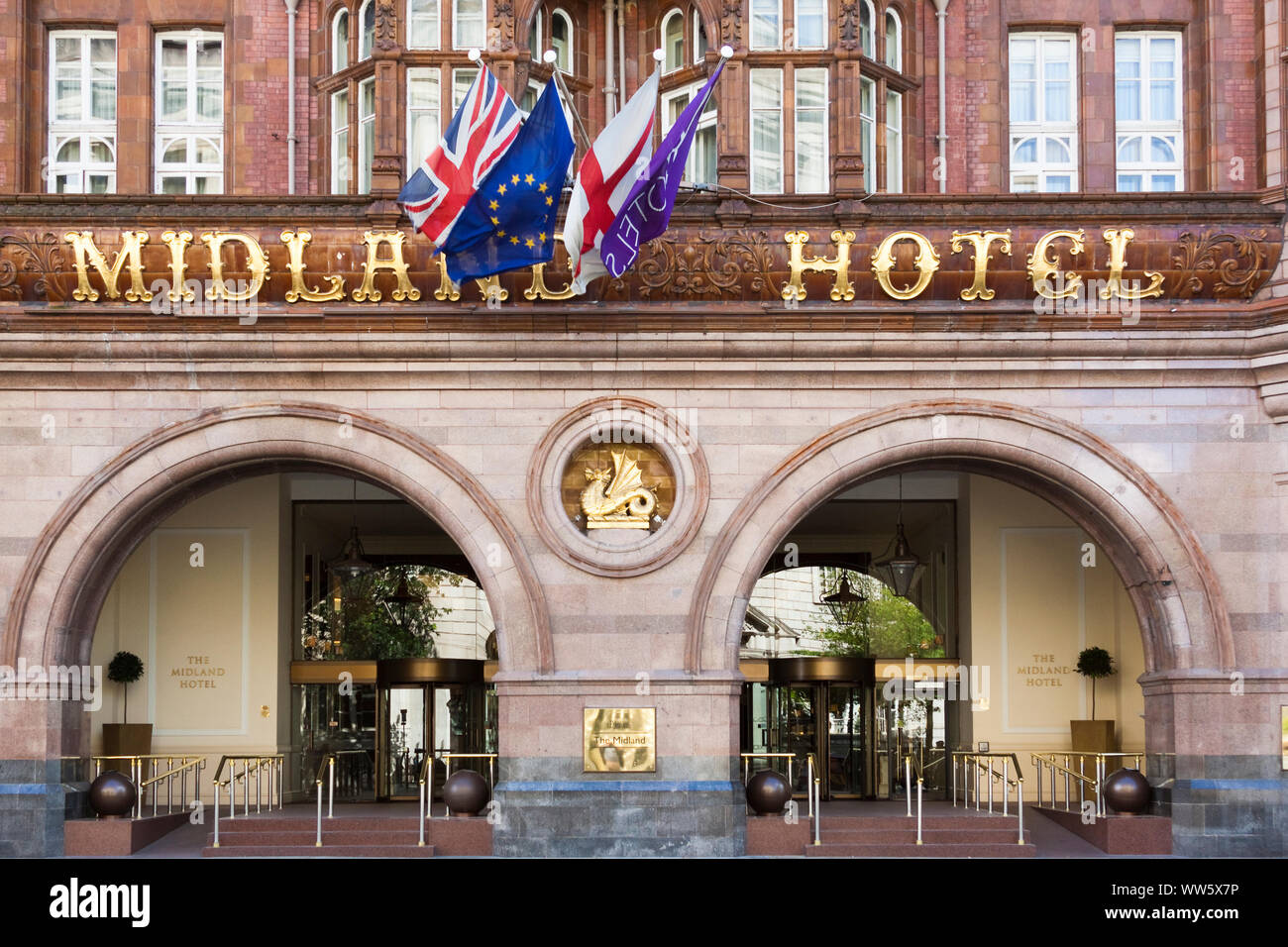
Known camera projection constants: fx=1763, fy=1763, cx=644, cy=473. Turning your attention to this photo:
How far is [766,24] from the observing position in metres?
21.8

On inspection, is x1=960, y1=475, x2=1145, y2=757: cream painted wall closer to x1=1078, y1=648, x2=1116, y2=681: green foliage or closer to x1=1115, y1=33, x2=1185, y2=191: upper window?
x1=1078, y1=648, x2=1116, y2=681: green foliage

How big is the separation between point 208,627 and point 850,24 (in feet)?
40.1

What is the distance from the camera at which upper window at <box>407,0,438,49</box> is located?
2188 cm

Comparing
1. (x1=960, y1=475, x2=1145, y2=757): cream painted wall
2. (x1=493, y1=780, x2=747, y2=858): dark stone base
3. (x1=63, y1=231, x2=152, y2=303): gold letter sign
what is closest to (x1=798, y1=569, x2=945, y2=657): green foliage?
(x1=960, y1=475, x2=1145, y2=757): cream painted wall

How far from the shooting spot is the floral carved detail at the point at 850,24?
21.3 m

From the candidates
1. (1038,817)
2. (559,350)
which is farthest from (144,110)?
(1038,817)

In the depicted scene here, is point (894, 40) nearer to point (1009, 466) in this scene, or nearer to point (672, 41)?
point (672, 41)

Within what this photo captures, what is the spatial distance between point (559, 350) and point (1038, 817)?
8814 millimetres

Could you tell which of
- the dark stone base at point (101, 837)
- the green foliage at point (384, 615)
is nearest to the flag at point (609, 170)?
the dark stone base at point (101, 837)

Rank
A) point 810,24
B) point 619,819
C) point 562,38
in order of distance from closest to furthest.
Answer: point 619,819 → point 810,24 → point 562,38

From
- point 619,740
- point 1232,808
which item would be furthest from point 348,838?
point 1232,808

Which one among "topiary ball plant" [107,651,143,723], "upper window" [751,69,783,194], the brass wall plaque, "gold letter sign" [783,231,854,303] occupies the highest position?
"upper window" [751,69,783,194]

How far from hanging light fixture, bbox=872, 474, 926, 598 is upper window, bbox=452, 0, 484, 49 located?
8.88 metres

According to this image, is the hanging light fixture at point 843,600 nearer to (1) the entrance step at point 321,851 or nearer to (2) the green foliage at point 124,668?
(1) the entrance step at point 321,851
